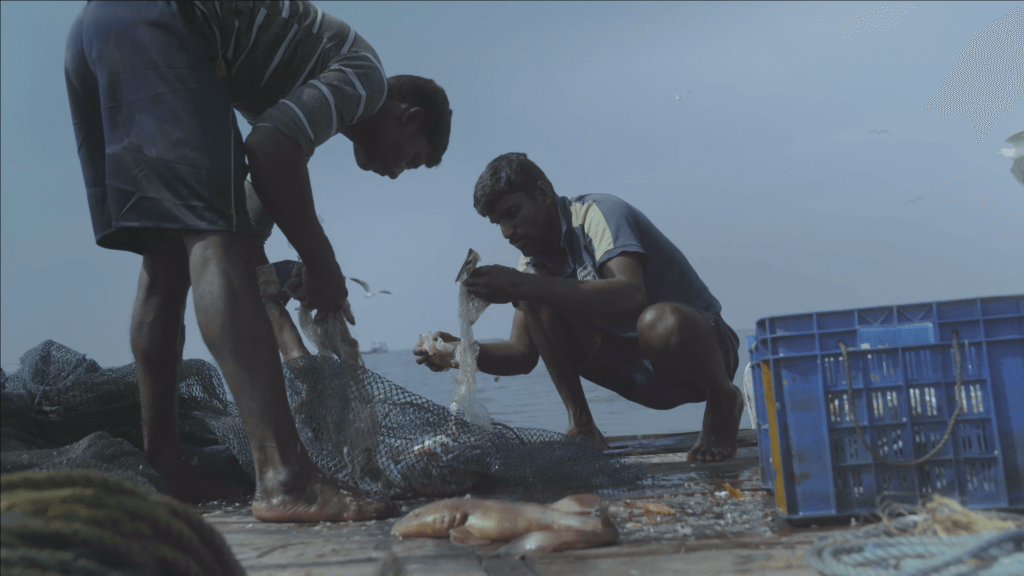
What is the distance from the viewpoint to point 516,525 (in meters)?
1.68

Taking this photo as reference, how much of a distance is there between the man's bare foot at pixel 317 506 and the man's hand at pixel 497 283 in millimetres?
1334

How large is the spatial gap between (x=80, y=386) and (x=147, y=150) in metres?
1.48

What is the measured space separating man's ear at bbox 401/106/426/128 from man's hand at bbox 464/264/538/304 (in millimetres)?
689

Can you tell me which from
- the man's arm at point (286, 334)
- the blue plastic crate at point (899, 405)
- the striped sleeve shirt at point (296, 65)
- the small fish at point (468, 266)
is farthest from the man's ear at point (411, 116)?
the blue plastic crate at point (899, 405)

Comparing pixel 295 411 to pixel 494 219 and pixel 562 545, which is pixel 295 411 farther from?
pixel 494 219

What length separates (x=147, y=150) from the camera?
6.76 feet

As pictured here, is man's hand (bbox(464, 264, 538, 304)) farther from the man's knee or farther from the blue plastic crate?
the blue plastic crate

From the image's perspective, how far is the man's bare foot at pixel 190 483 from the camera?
2493mm

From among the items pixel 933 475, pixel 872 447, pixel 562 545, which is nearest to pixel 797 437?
pixel 872 447

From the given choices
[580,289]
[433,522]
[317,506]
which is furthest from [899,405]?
[580,289]

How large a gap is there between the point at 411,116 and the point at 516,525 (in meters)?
1.80

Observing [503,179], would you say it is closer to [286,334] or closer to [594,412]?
[286,334]

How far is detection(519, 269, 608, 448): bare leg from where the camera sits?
3.97 meters

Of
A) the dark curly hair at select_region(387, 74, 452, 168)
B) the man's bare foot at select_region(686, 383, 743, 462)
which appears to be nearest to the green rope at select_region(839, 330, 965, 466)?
the man's bare foot at select_region(686, 383, 743, 462)
